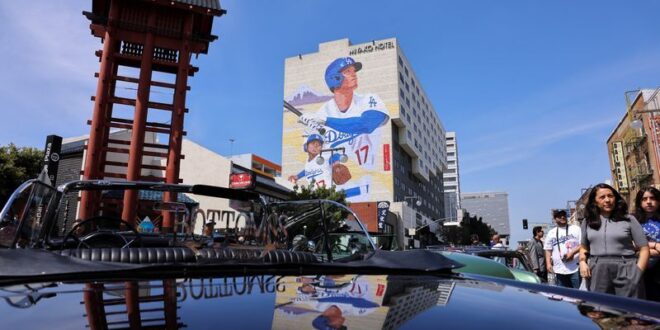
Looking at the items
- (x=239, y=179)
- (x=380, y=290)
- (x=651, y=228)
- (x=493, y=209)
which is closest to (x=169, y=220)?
(x=380, y=290)

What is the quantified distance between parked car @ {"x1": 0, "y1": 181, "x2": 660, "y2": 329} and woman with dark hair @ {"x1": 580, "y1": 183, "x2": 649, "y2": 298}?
278cm

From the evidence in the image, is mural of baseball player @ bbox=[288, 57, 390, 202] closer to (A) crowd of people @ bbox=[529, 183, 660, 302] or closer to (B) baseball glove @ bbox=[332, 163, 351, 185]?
(B) baseball glove @ bbox=[332, 163, 351, 185]

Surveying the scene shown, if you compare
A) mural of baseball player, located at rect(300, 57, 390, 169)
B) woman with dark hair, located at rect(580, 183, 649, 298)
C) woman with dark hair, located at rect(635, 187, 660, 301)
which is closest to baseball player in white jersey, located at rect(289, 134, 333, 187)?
mural of baseball player, located at rect(300, 57, 390, 169)

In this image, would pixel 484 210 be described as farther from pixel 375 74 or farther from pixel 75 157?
pixel 75 157

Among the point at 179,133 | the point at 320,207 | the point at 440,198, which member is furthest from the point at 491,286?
the point at 440,198

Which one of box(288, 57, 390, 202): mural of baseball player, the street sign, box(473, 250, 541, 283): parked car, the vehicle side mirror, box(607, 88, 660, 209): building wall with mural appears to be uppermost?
box(288, 57, 390, 202): mural of baseball player

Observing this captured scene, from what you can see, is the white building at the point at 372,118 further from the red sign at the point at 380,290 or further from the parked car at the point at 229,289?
the red sign at the point at 380,290

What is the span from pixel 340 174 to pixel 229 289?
60812 millimetres

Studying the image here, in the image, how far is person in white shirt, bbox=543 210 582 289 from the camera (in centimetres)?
705

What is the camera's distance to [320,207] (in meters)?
3.90

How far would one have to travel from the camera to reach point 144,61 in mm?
13289

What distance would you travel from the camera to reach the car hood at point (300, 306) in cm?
116

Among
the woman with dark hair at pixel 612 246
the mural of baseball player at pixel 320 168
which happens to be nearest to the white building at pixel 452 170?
the mural of baseball player at pixel 320 168

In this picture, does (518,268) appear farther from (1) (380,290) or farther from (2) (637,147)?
(2) (637,147)
